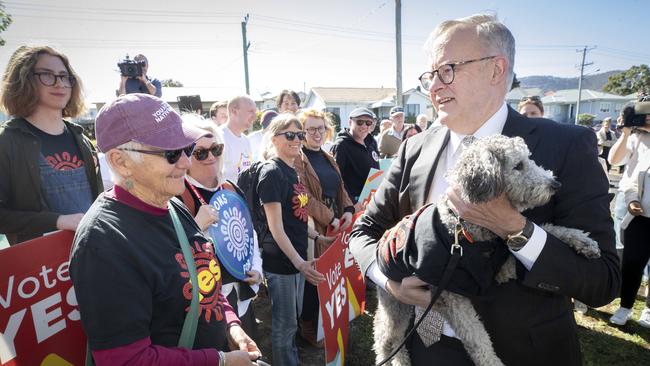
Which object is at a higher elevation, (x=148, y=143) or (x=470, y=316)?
(x=148, y=143)

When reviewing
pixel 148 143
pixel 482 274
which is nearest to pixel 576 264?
pixel 482 274

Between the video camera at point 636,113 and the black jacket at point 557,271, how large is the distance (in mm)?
3914

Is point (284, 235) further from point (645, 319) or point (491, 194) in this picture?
point (645, 319)

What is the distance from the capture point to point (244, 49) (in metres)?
24.2

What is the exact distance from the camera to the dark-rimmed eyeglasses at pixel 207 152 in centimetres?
254

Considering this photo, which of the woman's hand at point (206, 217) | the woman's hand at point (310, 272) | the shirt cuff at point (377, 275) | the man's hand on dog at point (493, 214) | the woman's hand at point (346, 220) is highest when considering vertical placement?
the man's hand on dog at point (493, 214)

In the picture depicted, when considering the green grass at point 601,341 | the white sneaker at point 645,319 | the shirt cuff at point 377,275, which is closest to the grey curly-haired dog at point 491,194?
the shirt cuff at point 377,275

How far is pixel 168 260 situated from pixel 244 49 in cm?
2522

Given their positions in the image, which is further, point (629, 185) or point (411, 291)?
point (629, 185)

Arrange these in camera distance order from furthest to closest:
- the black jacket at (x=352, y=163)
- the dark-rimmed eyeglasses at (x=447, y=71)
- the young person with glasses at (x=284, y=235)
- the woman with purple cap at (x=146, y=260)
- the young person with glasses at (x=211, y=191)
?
the black jacket at (x=352, y=163), the young person with glasses at (x=284, y=235), the young person with glasses at (x=211, y=191), the dark-rimmed eyeglasses at (x=447, y=71), the woman with purple cap at (x=146, y=260)

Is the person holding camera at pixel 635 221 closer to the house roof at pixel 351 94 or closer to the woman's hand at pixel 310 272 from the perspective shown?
the woman's hand at pixel 310 272

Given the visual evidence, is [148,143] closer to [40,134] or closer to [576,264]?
[40,134]

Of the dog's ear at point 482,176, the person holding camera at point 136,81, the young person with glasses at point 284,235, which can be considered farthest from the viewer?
the person holding camera at point 136,81

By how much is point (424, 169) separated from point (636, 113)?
14.0 ft
